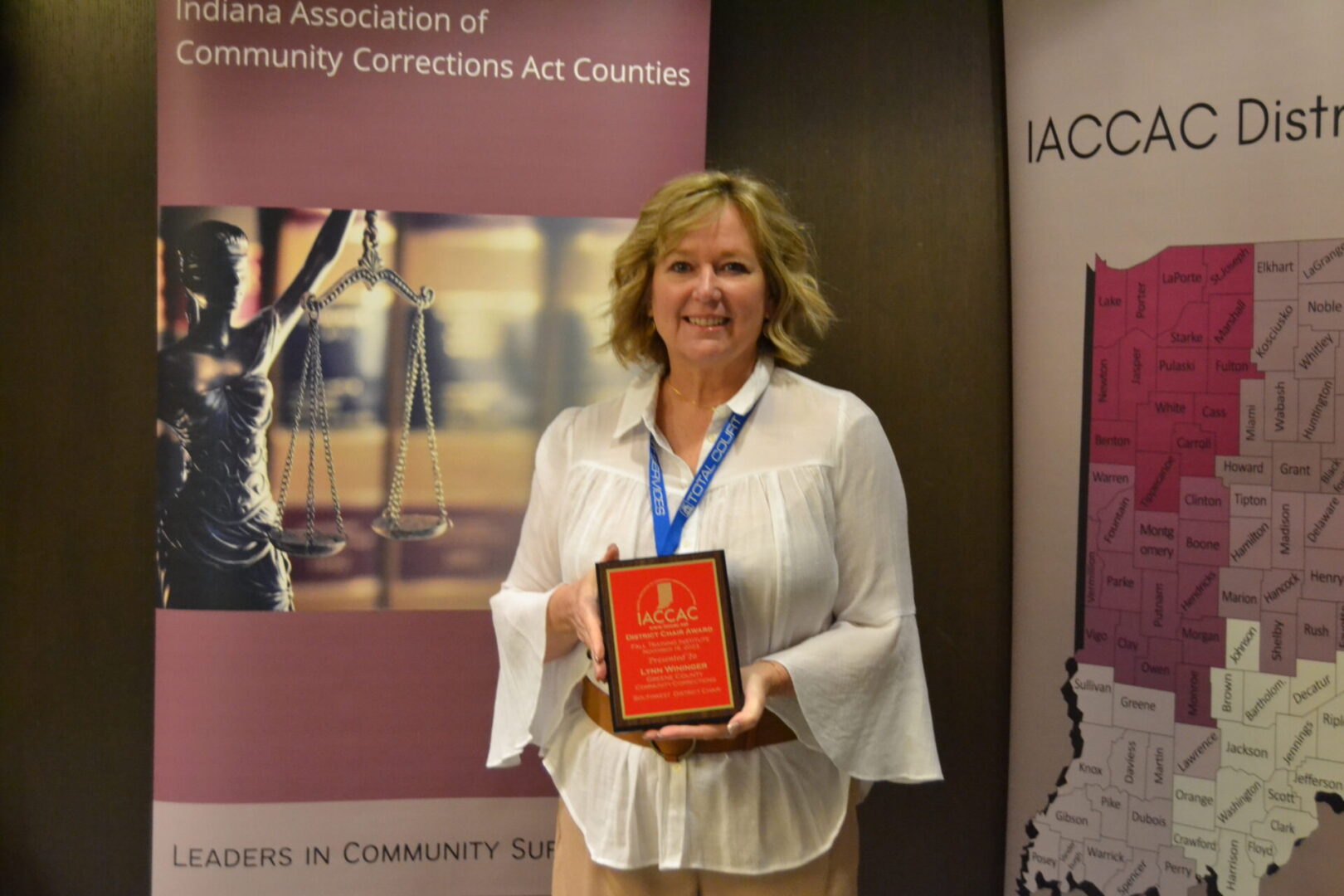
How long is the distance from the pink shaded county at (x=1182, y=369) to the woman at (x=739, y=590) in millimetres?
928

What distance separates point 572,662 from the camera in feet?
6.24

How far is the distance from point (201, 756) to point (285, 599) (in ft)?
1.31

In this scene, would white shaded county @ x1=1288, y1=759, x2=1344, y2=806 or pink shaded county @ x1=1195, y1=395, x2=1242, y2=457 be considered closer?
white shaded county @ x1=1288, y1=759, x2=1344, y2=806

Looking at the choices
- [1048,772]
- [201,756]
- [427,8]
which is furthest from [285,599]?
[1048,772]

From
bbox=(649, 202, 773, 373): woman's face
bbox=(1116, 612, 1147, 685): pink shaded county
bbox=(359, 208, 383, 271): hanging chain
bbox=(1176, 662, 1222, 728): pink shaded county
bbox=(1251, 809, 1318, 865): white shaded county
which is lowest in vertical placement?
bbox=(1251, 809, 1318, 865): white shaded county

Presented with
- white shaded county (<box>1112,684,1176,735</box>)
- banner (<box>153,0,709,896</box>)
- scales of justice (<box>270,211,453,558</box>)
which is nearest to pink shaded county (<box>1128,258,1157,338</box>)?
white shaded county (<box>1112,684,1176,735</box>)

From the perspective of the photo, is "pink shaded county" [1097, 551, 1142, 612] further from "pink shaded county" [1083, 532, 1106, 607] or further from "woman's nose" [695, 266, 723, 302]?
"woman's nose" [695, 266, 723, 302]

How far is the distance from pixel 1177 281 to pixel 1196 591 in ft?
2.23

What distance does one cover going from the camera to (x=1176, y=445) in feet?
7.89

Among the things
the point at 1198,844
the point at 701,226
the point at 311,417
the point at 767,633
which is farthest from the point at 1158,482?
the point at 311,417

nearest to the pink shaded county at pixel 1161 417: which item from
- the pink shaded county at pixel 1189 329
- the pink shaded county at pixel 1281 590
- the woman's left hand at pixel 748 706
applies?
the pink shaded county at pixel 1189 329

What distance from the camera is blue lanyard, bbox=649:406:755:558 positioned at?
1.75 meters

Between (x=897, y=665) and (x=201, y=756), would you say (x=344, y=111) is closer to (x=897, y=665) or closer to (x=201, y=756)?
(x=201, y=756)

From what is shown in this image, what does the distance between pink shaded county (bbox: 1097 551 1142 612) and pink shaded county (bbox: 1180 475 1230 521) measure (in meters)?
0.17
